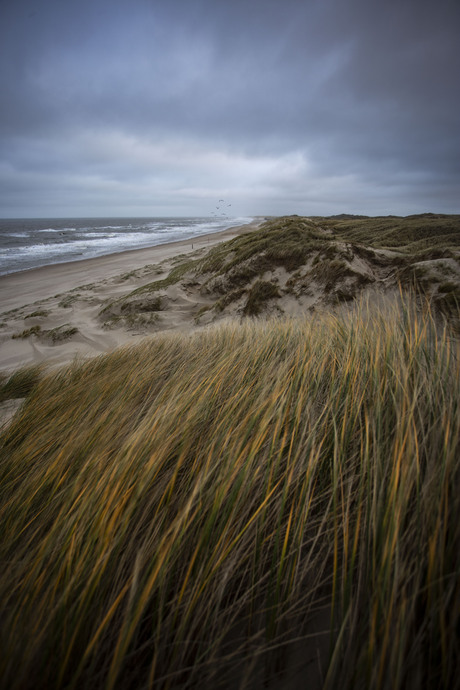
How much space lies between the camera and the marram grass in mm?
596

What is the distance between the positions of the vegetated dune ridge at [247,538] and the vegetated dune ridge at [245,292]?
2266 mm

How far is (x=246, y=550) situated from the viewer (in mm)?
799

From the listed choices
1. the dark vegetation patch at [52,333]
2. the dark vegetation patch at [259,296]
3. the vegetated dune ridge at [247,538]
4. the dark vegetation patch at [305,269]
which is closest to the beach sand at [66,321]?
the dark vegetation patch at [52,333]

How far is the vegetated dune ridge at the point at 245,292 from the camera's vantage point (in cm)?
365

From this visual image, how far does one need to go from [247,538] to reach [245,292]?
15.8 feet

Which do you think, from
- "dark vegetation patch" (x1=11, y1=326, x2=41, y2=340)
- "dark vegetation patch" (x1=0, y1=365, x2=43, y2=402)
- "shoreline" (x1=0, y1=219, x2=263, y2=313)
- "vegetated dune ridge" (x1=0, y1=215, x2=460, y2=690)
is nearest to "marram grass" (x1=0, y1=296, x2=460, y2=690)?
"vegetated dune ridge" (x1=0, y1=215, x2=460, y2=690)

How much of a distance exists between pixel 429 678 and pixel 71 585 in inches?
33.3

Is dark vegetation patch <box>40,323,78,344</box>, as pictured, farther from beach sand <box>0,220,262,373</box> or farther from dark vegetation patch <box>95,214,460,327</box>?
dark vegetation patch <box>95,214,460,327</box>

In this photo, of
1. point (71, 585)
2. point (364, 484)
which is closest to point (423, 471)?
point (364, 484)

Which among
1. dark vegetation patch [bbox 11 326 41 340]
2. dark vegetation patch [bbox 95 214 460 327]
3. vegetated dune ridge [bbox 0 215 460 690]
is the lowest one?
dark vegetation patch [bbox 11 326 41 340]

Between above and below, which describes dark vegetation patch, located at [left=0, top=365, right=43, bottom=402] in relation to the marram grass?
below

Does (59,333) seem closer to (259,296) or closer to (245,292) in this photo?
(245,292)

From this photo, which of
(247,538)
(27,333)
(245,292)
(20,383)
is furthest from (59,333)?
(247,538)

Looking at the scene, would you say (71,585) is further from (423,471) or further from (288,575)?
(423,471)
